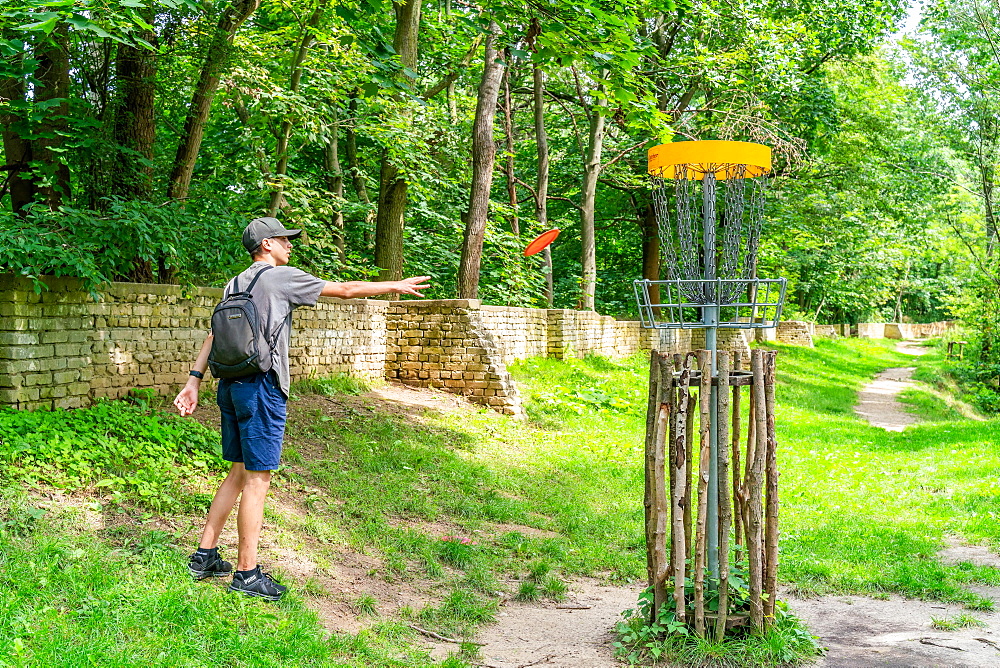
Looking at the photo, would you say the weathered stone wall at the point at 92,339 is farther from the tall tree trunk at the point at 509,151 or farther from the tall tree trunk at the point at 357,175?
the tall tree trunk at the point at 509,151

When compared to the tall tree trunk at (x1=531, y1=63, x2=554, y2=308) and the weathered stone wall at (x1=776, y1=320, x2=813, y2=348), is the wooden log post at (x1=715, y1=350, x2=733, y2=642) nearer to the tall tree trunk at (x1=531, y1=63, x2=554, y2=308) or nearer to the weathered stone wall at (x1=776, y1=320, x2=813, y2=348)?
the tall tree trunk at (x1=531, y1=63, x2=554, y2=308)

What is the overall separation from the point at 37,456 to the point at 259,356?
2533 mm

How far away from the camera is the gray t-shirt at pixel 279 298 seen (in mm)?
4781

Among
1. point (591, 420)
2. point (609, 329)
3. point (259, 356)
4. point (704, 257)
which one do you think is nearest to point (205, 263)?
point (259, 356)

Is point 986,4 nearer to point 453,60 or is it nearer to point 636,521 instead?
point 453,60

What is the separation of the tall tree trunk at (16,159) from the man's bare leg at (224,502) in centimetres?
495

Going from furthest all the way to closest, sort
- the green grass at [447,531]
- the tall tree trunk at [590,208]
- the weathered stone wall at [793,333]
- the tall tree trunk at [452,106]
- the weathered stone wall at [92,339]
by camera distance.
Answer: the weathered stone wall at [793,333] < the tall tree trunk at [590,208] < the tall tree trunk at [452,106] < the weathered stone wall at [92,339] < the green grass at [447,531]

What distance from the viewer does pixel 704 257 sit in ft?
16.1

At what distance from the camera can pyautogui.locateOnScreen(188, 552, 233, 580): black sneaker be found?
503cm

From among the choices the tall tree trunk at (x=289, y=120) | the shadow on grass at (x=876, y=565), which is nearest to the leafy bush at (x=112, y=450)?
the shadow on grass at (x=876, y=565)

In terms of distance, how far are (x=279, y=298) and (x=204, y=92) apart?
6.18 metres

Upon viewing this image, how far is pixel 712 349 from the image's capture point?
484 centimetres

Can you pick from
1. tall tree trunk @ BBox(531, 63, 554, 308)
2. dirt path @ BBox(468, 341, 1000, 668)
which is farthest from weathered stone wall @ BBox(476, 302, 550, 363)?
dirt path @ BBox(468, 341, 1000, 668)

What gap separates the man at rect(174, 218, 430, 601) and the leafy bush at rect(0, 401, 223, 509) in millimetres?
1442
